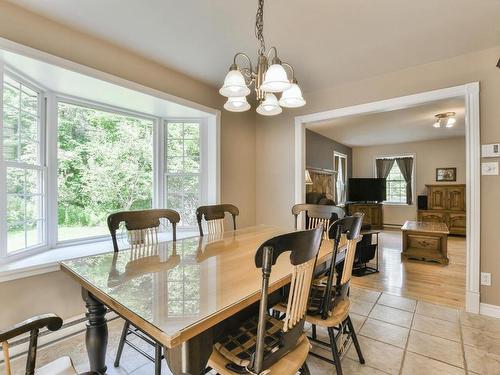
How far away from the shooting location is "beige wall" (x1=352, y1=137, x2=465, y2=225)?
270 inches

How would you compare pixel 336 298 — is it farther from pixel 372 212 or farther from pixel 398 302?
pixel 372 212

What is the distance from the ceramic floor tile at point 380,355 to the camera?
1742 millimetres

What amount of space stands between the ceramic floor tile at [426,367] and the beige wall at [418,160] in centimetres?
661

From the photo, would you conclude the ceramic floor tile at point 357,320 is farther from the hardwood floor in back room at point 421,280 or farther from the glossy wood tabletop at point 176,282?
the glossy wood tabletop at point 176,282

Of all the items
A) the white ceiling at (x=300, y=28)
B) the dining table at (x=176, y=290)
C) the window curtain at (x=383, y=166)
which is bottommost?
the dining table at (x=176, y=290)

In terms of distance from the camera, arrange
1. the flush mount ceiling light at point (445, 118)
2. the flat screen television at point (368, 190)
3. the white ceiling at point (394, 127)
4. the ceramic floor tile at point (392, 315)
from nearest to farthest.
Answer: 1. the ceramic floor tile at point (392, 315)
2. the white ceiling at point (394, 127)
3. the flush mount ceiling light at point (445, 118)
4. the flat screen television at point (368, 190)

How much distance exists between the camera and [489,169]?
2414 millimetres


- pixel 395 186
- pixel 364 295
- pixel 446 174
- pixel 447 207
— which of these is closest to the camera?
pixel 364 295

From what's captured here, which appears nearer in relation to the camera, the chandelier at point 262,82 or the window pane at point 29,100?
the chandelier at point 262,82

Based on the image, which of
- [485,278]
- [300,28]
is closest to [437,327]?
[485,278]

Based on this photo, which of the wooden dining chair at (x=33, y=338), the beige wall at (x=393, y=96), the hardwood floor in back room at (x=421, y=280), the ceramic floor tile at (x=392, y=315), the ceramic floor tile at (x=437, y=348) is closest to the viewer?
the wooden dining chair at (x=33, y=338)

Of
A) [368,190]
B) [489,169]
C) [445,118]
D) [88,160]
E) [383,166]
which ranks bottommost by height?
[368,190]

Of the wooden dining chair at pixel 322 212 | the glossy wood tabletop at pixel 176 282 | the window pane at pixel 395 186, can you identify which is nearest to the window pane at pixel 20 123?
the glossy wood tabletop at pixel 176 282

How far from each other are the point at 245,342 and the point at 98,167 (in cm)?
248
